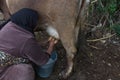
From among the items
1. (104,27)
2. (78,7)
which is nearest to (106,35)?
(104,27)

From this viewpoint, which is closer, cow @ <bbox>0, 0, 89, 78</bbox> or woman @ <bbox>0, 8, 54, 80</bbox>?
woman @ <bbox>0, 8, 54, 80</bbox>

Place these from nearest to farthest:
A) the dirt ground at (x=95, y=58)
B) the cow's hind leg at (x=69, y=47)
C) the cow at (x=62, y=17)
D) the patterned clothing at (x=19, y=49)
→ the patterned clothing at (x=19, y=49)
the cow at (x=62, y=17)
the cow's hind leg at (x=69, y=47)
the dirt ground at (x=95, y=58)

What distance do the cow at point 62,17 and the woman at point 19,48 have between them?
0.76ft

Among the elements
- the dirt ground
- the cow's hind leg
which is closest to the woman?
the cow's hind leg

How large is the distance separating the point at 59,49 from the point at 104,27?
2.98ft

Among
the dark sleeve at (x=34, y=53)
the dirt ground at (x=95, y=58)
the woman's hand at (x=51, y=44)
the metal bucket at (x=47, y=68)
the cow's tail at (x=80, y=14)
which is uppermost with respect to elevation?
the cow's tail at (x=80, y=14)

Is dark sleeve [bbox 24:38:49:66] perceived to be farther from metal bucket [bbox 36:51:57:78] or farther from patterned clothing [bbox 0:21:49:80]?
metal bucket [bbox 36:51:57:78]

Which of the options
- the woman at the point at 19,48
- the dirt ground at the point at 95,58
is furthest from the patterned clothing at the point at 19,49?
the dirt ground at the point at 95,58

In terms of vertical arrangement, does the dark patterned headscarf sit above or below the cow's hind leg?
above

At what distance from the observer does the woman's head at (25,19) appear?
3.98 metres

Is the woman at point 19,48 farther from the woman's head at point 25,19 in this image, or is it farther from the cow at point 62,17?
the cow at point 62,17

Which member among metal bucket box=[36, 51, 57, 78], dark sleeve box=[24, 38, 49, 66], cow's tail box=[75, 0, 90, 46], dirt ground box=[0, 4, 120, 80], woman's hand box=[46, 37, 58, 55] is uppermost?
cow's tail box=[75, 0, 90, 46]

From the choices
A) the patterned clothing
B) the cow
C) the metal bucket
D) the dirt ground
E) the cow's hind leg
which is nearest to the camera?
the patterned clothing

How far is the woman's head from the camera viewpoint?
398cm
